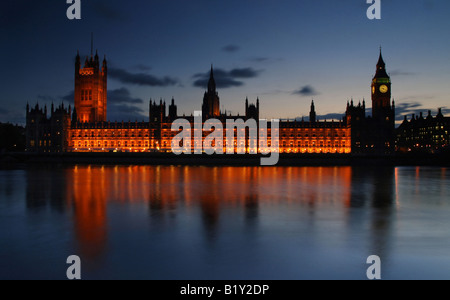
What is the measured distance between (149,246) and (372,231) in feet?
22.5

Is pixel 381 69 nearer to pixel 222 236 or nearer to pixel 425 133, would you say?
pixel 425 133

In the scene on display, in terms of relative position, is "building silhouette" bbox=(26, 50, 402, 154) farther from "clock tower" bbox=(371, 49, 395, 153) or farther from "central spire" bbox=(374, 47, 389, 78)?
"central spire" bbox=(374, 47, 389, 78)

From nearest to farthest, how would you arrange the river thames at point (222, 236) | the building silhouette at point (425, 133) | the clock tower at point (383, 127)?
the river thames at point (222, 236) → the clock tower at point (383, 127) → the building silhouette at point (425, 133)

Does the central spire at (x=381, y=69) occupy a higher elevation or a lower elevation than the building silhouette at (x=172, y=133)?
higher

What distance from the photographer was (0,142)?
238ft

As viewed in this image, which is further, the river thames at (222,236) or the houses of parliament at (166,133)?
the houses of parliament at (166,133)

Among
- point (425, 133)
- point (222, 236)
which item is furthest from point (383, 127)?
point (222, 236)

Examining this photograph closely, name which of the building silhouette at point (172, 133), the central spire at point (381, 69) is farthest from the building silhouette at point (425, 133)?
the central spire at point (381, 69)

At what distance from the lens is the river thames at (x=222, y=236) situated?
7.71 meters

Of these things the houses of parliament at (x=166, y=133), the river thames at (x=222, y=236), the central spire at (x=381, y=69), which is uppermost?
the central spire at (x=381, y=69)

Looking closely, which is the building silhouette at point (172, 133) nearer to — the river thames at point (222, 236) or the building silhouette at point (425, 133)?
the building silhouette at point (425, 133)
